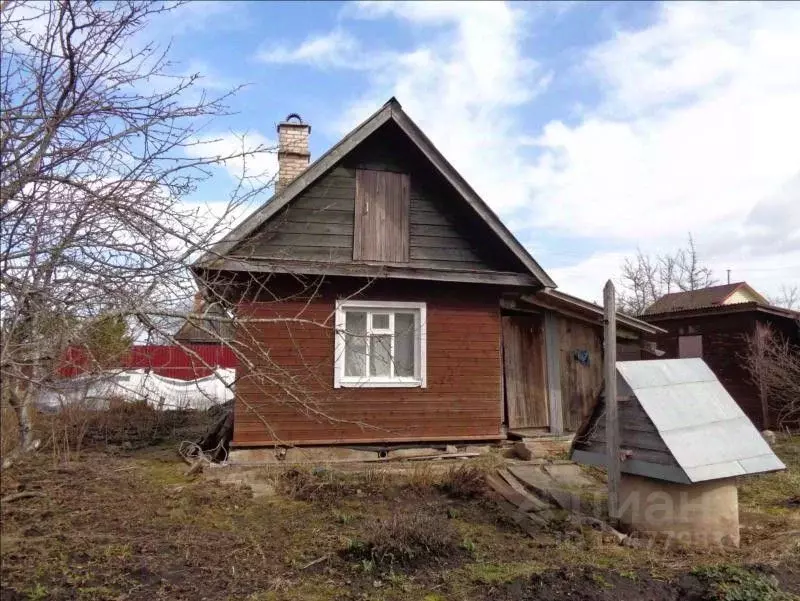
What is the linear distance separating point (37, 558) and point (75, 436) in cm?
428

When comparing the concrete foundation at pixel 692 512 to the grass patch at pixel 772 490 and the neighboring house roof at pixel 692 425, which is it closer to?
the neighboring house roof at pixel 692 425

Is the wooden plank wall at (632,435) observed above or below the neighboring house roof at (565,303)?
below

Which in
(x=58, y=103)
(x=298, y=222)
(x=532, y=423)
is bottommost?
(x=532, y=423)

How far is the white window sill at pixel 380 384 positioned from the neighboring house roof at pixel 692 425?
3.45 meters

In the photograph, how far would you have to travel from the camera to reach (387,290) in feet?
32.8

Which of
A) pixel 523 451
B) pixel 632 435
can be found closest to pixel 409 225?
pixel 523 451

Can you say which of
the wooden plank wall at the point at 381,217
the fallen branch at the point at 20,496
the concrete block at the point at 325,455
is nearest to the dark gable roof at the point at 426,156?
the wooden plank wall at the point at 381,217

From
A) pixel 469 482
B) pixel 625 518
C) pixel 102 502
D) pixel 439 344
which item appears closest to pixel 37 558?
pixel 102 502

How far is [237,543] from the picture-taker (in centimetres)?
588

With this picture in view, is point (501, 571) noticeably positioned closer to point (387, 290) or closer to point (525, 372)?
point (387, 290)

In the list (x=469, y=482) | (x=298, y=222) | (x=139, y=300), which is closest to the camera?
(x=139, y=300)

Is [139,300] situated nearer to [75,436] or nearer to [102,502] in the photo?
[102,502]

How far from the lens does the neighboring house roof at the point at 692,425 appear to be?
598cm

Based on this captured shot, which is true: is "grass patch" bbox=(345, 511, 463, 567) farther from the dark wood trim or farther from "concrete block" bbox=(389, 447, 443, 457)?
the dark wood trim
